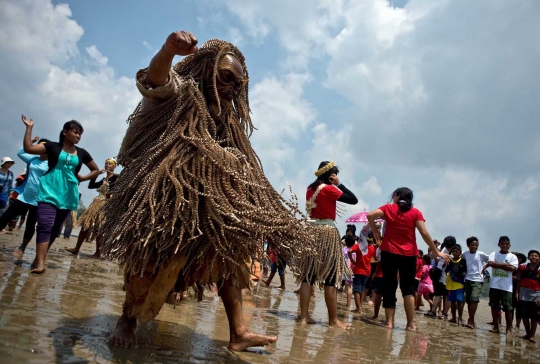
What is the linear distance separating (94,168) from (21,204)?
6.40ft

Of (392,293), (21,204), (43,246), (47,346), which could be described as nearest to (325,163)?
(392,293)

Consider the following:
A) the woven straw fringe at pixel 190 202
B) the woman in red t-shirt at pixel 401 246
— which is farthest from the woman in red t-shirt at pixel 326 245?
the woven straw fringe at pixel 190 202

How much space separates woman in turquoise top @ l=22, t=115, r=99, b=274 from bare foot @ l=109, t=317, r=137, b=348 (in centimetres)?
267

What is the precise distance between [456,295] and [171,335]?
741 centimetres

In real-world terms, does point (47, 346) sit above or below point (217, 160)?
below

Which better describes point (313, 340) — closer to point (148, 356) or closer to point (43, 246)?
point (148, 356)

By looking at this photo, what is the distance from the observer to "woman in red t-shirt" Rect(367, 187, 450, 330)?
575 centimetres

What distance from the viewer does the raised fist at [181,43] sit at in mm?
2492

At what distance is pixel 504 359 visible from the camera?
178 inches

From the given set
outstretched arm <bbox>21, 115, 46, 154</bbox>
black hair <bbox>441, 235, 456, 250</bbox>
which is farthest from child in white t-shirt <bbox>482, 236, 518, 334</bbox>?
outstretched arm <bbox>21, 115, 46, 154</bbox>

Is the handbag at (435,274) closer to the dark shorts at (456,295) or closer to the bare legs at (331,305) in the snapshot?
the dark shorts at (456,295)

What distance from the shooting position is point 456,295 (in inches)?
351

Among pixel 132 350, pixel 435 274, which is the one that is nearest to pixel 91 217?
pixel 132 350

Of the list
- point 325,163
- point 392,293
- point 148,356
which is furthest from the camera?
point 392,293
